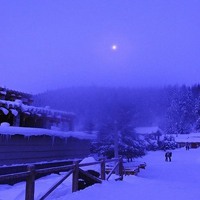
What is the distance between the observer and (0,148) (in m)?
13.6

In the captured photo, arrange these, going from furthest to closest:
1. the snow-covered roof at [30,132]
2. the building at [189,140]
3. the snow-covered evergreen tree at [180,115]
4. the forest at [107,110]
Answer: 1. the snow-covered evergreen tree at [180,115]
2. the building at [189,140]
3. the forest at [107,110]
4. the snow-covered roof at [30,132]

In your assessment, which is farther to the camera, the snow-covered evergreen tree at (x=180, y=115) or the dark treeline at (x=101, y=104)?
the snow-covered evergreen tree at (x=180, y=115)

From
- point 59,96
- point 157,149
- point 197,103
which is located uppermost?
point 197,103

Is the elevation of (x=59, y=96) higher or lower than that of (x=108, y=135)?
higher

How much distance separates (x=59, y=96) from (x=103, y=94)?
534 cm

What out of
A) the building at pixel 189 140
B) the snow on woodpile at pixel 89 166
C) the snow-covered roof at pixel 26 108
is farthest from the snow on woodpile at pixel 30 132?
the building at pixel 189 140

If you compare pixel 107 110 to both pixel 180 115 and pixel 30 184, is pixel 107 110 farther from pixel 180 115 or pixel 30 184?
pixel 180 115

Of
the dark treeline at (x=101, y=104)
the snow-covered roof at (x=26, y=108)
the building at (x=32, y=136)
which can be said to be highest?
the dark treeline at (x=101, y=104)

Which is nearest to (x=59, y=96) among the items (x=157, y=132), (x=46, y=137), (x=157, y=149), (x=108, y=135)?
(x=108, y=135)

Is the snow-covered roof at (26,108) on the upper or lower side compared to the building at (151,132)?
upper

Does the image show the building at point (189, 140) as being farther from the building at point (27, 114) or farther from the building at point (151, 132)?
the building at point (27, 114)

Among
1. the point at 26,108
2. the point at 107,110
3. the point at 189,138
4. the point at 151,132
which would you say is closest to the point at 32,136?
the point at 26,108

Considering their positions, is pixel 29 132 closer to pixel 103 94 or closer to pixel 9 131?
pixel 9 131

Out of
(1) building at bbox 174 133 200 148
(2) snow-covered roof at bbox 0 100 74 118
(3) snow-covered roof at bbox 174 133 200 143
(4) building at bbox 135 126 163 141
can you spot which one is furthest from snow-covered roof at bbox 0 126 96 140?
(3) snow-covered roof at bbox 174 133 200 143
